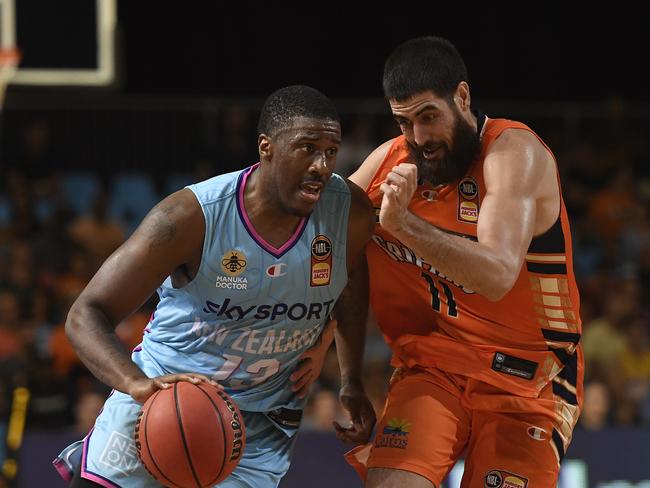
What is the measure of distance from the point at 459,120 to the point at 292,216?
706 millimetres

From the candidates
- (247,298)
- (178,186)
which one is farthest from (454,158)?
(178,186)

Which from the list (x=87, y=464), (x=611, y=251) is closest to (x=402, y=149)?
(x=87, y=464)

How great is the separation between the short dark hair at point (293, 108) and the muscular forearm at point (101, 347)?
878 millimetres

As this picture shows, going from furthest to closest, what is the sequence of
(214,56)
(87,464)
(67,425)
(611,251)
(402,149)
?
(214,56) → (611,251) → (67,425) → (402,149) → (87,464)

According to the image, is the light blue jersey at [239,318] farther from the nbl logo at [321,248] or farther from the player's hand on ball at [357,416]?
the player's hand on ball at [357,416]

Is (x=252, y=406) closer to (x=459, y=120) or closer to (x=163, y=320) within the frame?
(x=163, y=320)

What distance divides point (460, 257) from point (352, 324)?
83 centimetres

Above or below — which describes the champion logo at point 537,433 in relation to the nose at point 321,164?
below

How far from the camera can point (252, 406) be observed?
Answer: 13.9ft

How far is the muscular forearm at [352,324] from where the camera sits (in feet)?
14.7

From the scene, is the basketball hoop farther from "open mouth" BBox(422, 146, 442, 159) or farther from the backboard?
"open mouth" BBox(422, 146, 442, 159)

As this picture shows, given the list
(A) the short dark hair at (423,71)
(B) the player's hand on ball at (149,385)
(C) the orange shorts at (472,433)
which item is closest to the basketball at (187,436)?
(B) the player's hand on ball at (149,385)

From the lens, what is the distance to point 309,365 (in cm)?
434

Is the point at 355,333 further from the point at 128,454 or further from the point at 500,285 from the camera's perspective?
the point at 128,454
